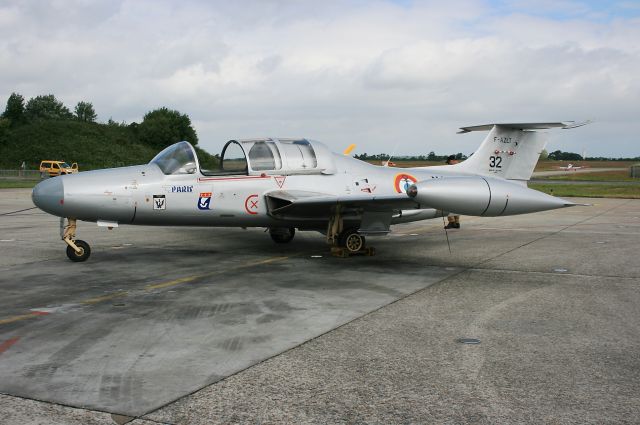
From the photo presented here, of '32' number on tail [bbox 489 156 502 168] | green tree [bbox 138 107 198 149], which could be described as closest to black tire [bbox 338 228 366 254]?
'32' number on tail [bbox 489 156 502 168]

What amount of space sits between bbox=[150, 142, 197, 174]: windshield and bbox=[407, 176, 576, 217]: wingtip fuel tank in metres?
4.21

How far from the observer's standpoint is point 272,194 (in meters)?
10.9

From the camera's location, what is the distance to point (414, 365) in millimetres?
4953

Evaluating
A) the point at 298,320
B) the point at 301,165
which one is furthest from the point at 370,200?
the point at 298,320

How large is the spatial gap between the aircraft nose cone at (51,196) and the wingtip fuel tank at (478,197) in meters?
5.68

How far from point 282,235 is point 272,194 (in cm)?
258

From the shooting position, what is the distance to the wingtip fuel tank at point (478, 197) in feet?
28.8

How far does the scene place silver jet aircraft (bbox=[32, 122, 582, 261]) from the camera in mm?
9180

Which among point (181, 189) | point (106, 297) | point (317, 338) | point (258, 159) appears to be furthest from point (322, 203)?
point (317, 338)

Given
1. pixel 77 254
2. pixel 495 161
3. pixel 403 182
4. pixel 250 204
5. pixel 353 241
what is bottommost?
pixel 77 254

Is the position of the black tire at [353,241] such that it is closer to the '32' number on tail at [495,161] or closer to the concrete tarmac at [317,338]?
the concrete tarmac at [317,338]

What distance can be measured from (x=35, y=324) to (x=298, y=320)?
282 centimetres

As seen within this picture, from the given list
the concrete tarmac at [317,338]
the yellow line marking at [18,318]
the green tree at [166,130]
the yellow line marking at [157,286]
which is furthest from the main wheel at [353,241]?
the green tree at [166,130]

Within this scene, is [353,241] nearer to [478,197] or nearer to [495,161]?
[478,197]
